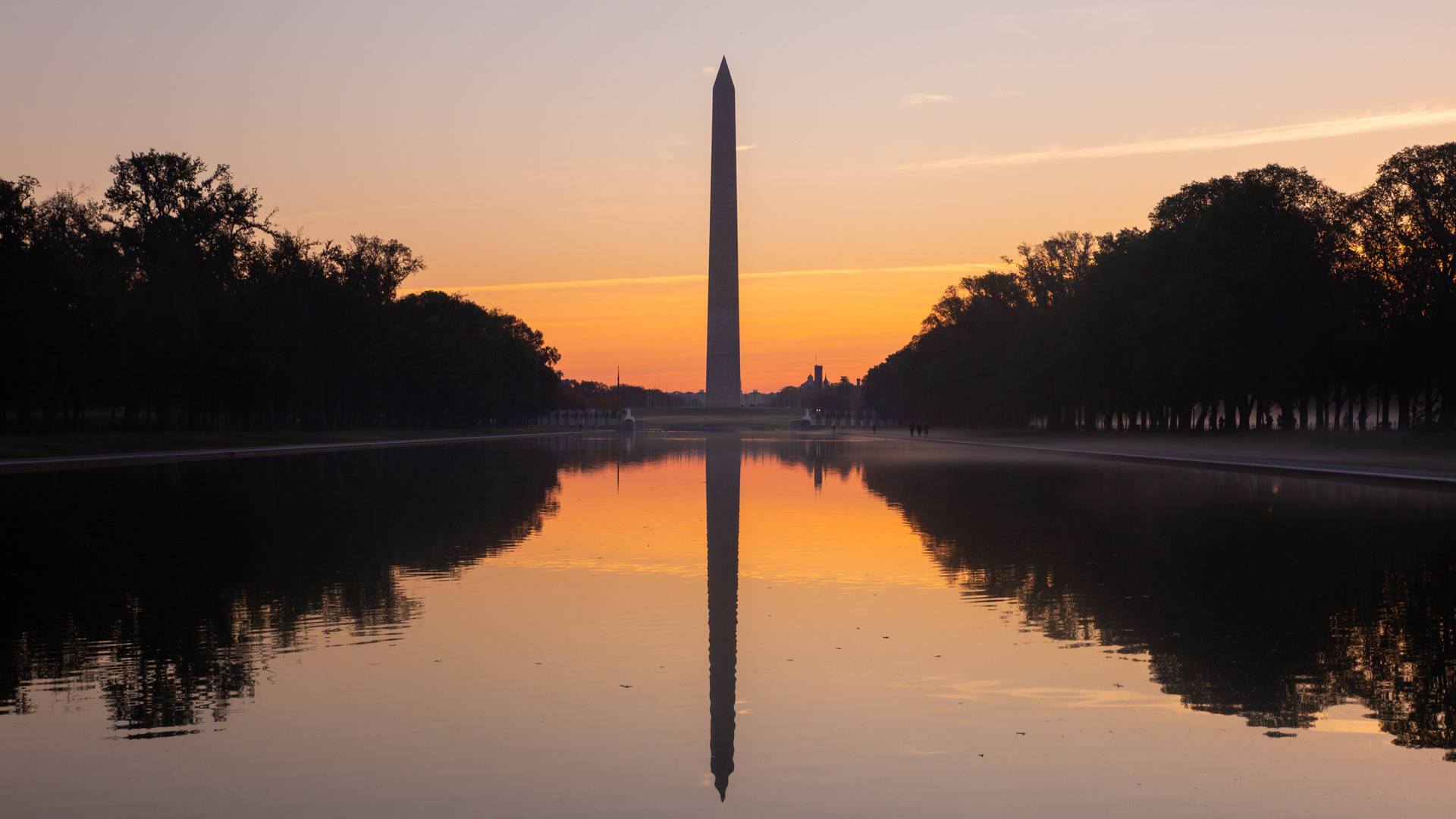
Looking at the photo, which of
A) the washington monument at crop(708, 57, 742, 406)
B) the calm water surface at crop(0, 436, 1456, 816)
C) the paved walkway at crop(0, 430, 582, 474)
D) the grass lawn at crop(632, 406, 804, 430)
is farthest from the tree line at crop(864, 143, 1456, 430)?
the grass lawn at crop(632, 406, 804, 430)

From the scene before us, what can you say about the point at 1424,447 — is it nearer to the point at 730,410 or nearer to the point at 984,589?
the point at 984,589

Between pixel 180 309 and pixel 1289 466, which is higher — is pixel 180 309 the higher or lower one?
the higher one

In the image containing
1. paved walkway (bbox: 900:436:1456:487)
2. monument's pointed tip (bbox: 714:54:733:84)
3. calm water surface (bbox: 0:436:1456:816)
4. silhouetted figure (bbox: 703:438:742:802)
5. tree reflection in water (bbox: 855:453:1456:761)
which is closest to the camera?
calm water surface (bbox: 0:436:1456:816)

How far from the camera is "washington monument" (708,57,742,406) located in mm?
91688

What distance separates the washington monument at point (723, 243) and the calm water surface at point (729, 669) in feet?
251

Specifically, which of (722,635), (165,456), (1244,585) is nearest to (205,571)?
(722,635)

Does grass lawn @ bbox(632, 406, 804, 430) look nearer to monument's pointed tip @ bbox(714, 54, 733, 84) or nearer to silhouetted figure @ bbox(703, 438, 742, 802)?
monument's pointed tip @ bbox(714, 54, 733, 84)

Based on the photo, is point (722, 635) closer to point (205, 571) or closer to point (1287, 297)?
point (205, 571)

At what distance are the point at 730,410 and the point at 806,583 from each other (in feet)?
328

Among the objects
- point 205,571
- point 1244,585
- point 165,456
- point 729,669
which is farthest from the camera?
point 165,456

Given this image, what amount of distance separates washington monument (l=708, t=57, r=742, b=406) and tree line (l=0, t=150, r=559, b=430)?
23.3 meters

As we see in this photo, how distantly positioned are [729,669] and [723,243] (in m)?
88.5

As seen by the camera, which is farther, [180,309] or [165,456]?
[180,309]

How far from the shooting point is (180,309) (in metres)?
58.8
